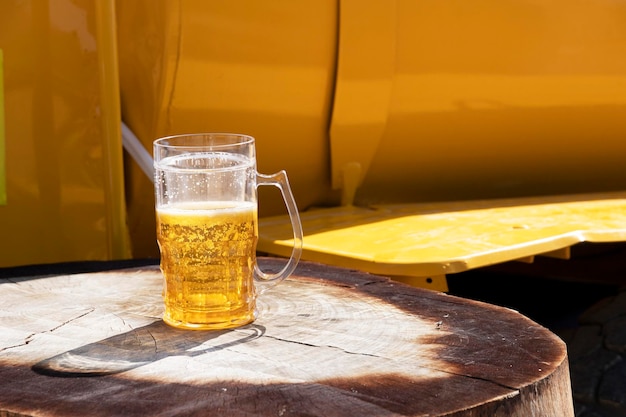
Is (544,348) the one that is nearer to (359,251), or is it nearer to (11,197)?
(359,251)

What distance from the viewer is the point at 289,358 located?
1.13 metres

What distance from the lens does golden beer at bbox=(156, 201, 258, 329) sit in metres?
1.23

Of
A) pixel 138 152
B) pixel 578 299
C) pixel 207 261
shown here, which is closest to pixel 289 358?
pixel 207 261

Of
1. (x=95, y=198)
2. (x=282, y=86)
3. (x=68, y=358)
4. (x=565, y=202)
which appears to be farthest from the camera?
(x=565, y=202)

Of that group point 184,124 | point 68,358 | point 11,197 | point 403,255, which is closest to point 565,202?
point 403,255

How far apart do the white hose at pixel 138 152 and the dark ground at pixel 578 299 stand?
37 centimetres

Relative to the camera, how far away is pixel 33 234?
Result: 2020 millimetres

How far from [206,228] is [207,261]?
0.14 feet

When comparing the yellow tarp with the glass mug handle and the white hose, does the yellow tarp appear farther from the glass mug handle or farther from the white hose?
the glass mug handle

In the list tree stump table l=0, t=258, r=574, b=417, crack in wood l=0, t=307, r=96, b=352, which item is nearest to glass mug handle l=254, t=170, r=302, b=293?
tree stump table l=0, t=258, r=574, b=417

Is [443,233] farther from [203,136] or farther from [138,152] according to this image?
[203,136]

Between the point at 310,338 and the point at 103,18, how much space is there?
3.19 feet

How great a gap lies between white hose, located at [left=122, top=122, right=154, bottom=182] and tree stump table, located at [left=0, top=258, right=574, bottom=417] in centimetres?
58

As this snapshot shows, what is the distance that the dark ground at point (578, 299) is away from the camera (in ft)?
6.89
